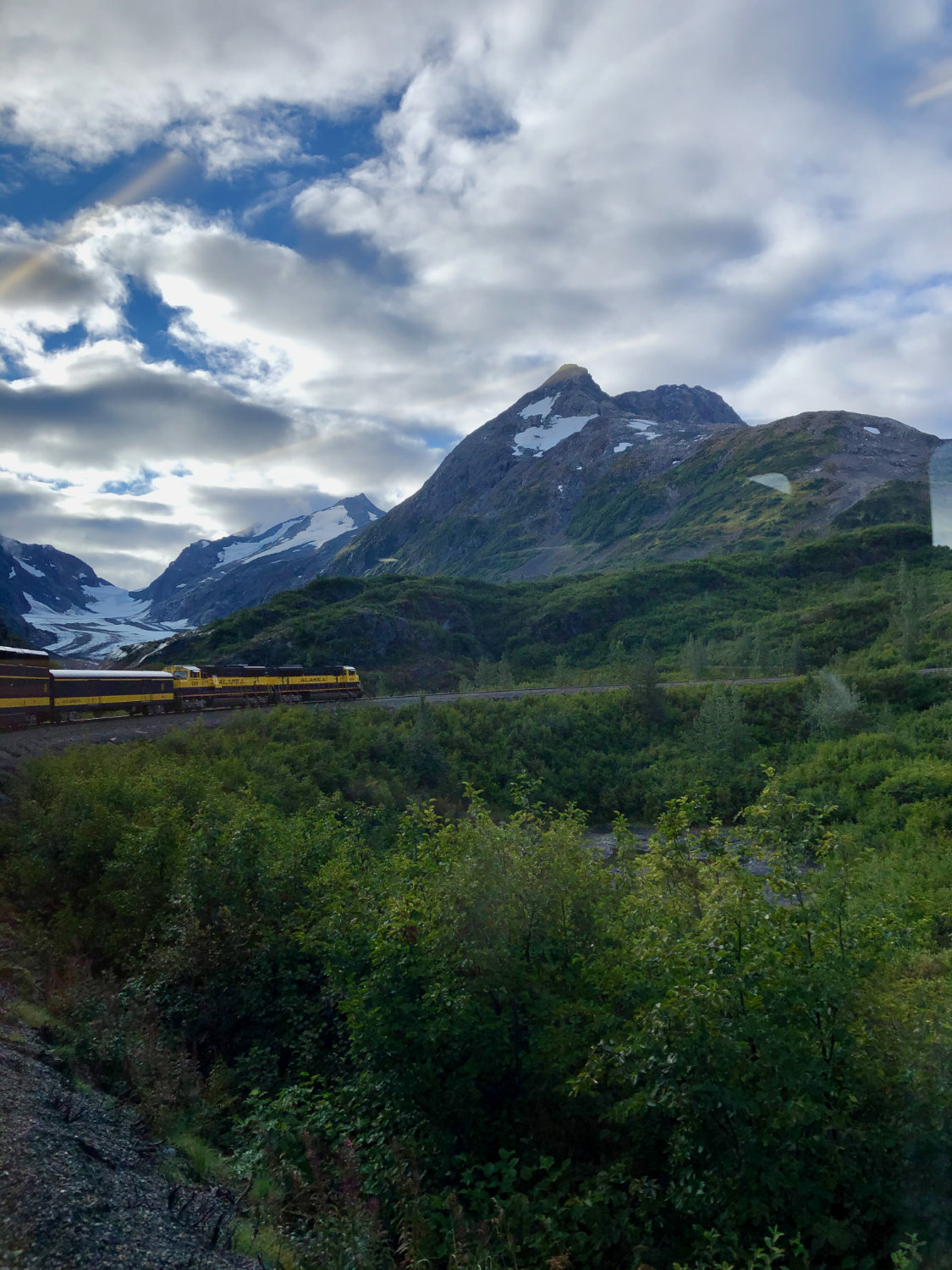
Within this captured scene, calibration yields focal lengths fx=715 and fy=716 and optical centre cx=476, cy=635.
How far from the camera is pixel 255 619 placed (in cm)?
7262

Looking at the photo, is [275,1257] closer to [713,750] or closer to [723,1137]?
[723,1137]

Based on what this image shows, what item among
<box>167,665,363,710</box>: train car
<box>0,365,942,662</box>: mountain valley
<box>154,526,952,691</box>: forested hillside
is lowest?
<box>167,665,363,710</box>: train car

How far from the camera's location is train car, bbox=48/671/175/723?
31531 millimetres

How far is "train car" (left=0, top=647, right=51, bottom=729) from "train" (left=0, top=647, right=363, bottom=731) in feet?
0.11

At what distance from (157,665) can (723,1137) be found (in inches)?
2582

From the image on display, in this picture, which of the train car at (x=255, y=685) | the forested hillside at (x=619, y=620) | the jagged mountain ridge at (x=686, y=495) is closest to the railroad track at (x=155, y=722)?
the train car at (x=255, y=685)

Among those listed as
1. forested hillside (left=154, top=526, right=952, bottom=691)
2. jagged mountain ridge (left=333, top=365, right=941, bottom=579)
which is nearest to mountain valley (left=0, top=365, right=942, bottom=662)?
jagged mountain ridge (left=333, top=365, right=941, bottom=579)

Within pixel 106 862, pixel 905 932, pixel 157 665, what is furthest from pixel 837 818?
pixel 157 665

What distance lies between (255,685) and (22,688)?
13.1m

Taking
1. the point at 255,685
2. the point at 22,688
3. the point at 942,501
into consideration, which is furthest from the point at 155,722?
the point at 942,501

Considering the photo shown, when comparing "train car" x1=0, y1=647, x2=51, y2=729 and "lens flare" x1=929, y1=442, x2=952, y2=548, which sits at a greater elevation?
"lens flare" x1=929, y1=442, x2=952, y2=548

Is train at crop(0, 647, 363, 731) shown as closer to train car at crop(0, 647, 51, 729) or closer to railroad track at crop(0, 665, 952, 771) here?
train car at crop(0, 647, 51, 729)

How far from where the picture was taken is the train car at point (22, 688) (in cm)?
2828

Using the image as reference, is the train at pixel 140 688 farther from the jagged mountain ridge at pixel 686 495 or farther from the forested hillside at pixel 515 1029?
the jagged mountain ridge at pixel 686 495
